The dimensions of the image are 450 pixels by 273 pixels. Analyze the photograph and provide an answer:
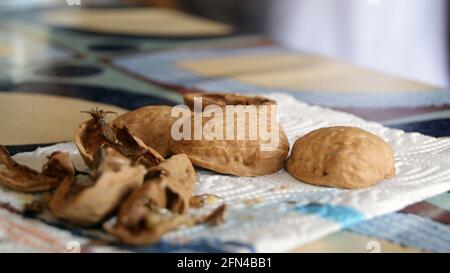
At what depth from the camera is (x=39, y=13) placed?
2.09 m

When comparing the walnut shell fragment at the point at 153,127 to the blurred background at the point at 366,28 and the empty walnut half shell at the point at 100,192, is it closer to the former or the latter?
the empty walnut half shell at the point at 100,192

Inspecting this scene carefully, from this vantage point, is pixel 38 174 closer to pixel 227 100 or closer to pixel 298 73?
pixel 227 100

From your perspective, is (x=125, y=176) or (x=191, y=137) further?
(x=191, y=137)

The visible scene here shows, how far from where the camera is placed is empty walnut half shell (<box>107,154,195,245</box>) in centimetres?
63

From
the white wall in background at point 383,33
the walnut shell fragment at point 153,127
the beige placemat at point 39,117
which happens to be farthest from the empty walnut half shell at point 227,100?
the white wall in background at point 383,33

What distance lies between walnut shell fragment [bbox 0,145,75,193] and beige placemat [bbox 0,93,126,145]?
0.18 meters

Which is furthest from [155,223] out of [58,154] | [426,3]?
[426,3]

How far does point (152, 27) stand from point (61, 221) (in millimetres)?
1341

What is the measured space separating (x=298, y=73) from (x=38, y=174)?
0.78m

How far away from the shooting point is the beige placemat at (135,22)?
1.90m

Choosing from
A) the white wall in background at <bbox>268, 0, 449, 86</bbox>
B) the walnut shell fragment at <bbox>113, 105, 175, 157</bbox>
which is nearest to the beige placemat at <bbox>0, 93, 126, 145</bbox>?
the walnut shell fragment at <bbox>113, 105, 175, 157</bbox>

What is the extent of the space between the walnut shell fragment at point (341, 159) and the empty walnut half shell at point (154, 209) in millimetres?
153

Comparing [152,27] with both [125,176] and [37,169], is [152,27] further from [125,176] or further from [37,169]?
[125,176]
